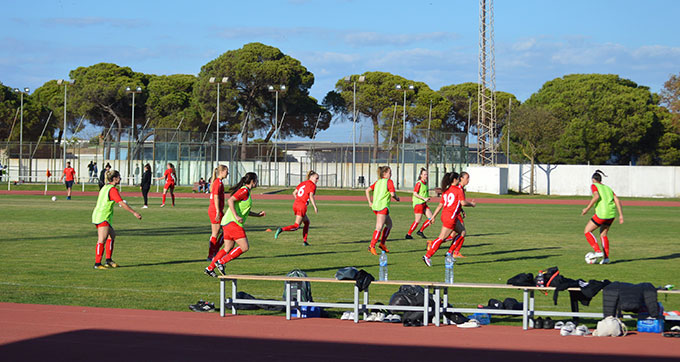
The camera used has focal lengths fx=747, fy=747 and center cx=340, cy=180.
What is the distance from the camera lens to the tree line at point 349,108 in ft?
210

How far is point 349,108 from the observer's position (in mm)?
77875

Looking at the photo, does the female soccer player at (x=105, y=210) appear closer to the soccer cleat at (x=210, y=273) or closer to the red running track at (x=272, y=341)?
the soccer cleat at (x=210, y=273)

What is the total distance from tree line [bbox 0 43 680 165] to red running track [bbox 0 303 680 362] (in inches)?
1873

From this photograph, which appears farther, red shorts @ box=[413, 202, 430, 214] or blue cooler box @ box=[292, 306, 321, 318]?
red shorts @ box=[413, 202, 430, 214]

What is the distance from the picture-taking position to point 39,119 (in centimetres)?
7875

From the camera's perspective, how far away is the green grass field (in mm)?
10469

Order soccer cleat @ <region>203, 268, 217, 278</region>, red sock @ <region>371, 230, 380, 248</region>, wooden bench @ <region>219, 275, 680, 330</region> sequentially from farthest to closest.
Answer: red sock @ <region>371, 230, 380, 248</region>
soccer cleat @ <region>203, 268, 217, 278</region>
wooden bench @ <region>219, 275, 680, 330</region>

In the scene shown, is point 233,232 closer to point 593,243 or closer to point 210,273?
point 210,273

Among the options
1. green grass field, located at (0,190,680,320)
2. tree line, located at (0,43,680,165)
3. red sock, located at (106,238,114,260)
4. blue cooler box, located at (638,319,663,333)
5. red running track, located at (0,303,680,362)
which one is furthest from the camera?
tree line, located at (0,43,680,165)

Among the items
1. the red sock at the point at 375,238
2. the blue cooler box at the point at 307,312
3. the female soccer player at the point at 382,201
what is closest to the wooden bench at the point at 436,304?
the blue cooler box at the point at 307,312

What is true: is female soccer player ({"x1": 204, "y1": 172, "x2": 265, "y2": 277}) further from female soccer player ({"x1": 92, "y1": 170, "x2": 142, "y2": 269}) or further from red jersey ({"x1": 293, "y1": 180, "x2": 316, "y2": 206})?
red jersey ({"x1": 293, "y1": 180, "x2": 316, "y2": 206})

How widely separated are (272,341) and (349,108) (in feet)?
233

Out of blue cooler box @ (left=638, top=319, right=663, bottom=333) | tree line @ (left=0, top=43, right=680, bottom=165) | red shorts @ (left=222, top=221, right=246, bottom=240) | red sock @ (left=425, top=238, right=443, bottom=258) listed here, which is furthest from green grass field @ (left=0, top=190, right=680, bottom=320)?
tree line @ (left=0, top=43, right=680, bottom=165)

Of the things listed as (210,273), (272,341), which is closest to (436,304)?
(272,341)
